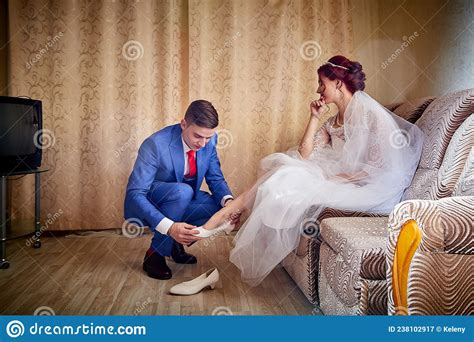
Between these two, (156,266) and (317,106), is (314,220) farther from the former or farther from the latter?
(156,266)

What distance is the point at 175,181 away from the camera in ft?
5.48

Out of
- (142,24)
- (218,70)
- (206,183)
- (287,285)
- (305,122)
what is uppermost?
(142,24)

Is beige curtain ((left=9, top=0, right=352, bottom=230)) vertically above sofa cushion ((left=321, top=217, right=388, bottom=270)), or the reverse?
beige curtain ((left=9, top=0, right=352, bottom=230))

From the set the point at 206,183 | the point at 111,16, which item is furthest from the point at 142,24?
the point at 206,183

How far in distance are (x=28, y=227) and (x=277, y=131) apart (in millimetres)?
1265

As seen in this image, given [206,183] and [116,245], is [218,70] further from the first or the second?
[116,245]

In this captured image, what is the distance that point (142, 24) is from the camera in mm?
1768
